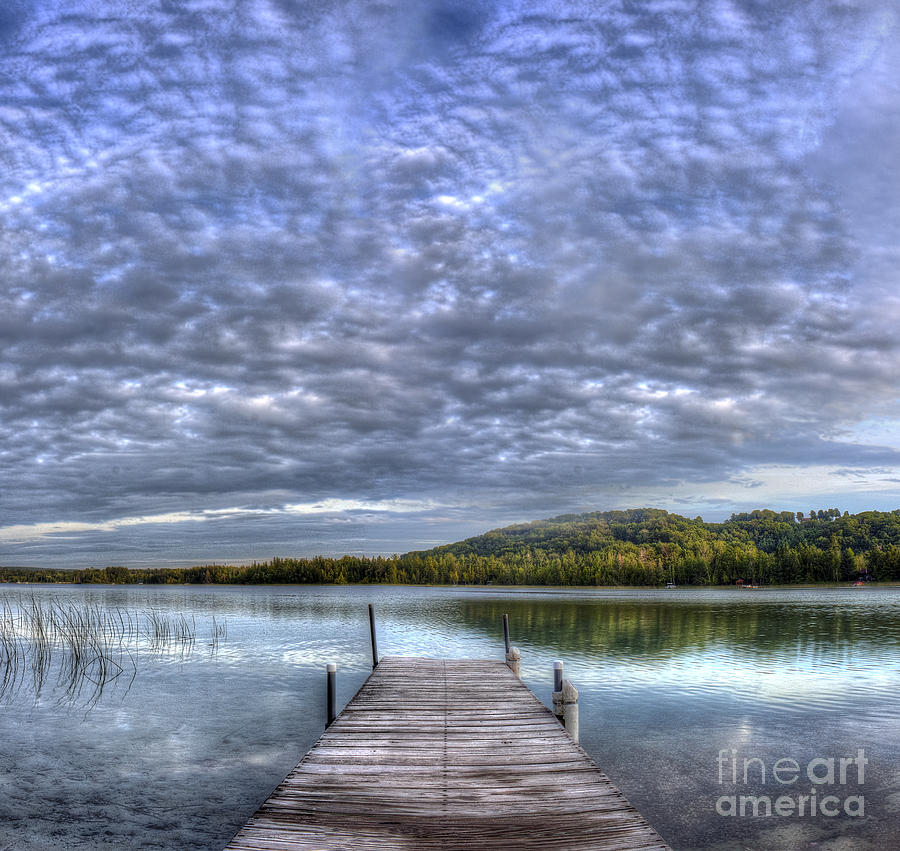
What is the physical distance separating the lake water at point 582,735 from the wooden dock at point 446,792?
9.81ft

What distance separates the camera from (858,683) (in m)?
23.1

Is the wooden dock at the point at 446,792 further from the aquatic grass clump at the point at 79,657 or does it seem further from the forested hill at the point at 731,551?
the forested hill at the point at 731,551

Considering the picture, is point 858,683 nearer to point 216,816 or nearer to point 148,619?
point 216,816

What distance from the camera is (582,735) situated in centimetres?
1634

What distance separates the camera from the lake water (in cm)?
1077

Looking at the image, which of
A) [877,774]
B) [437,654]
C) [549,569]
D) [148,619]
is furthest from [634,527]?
[877,774]

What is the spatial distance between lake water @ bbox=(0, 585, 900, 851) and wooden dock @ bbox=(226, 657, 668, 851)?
9.81 ft

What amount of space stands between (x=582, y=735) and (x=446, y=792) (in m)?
10.1

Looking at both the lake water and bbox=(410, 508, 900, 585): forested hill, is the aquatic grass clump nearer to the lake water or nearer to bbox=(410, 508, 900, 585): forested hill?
the lake water

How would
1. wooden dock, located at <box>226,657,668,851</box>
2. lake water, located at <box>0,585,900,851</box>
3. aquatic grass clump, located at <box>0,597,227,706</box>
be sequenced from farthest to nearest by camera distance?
aquatic grass clump, located at <box>0,597,227,706</box> → lake water, located at <box>0,585,900,851</box> → wooden dock, located at <box>226,657,668,851</box>

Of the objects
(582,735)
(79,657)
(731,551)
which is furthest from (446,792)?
(731,551)

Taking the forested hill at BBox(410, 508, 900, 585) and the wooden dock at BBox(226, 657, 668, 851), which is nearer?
the wooden dock at BBox(226, 657, 668, 851)

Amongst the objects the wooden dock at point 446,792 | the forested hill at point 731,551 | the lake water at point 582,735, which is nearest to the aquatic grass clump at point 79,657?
the lake water at point 582,735

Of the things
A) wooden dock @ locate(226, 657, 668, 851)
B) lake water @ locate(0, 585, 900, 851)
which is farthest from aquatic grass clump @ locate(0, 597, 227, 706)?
wooden dock @ locate(226, 657, 668, 851)
